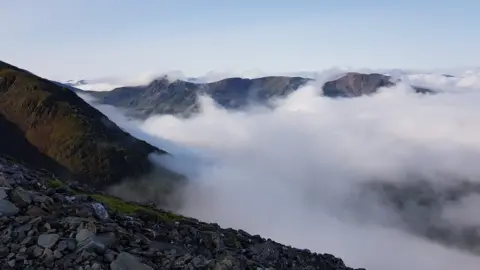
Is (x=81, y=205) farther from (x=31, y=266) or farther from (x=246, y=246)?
(x=246, y=246)

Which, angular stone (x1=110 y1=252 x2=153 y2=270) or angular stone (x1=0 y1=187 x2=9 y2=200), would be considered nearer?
angular stone (x1=110 y1=252 x2=153 y2=270)

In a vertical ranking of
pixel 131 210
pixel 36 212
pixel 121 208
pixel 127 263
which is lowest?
pixel 121 208

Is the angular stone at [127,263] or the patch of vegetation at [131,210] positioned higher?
the angular stone at [127,263]

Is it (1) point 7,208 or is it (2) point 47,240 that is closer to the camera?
(2) point 47,240

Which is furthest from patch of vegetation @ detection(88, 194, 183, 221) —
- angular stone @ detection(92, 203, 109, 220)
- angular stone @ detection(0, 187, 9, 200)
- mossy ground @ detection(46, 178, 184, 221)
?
angular stone @ detection(0, 187, 9, 200)

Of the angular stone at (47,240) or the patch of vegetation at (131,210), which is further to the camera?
the patch of vegetation at (131,210)

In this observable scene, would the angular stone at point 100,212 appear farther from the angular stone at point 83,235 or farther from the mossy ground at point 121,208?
the mossy ground at point 121,208

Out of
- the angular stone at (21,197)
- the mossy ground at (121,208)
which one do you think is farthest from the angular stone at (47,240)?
the mossy ground at (121,208)

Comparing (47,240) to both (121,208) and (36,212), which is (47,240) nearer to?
(36,212)

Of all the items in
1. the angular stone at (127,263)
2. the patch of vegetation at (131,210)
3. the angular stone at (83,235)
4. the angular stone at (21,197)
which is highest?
the angular stone at (21,197)

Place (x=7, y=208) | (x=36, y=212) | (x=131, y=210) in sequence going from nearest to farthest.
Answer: (x=7, y=208)
(x=36, y=212)
(x=131, y=210)

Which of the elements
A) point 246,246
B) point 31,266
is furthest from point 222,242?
point 31,266

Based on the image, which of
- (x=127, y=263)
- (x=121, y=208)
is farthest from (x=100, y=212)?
(x=121, y=208)

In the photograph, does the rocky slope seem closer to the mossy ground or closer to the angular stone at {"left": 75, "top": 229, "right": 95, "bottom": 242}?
the angular stone at {"left": 75, "top": 229, "right": 95, "bottom": 242}
